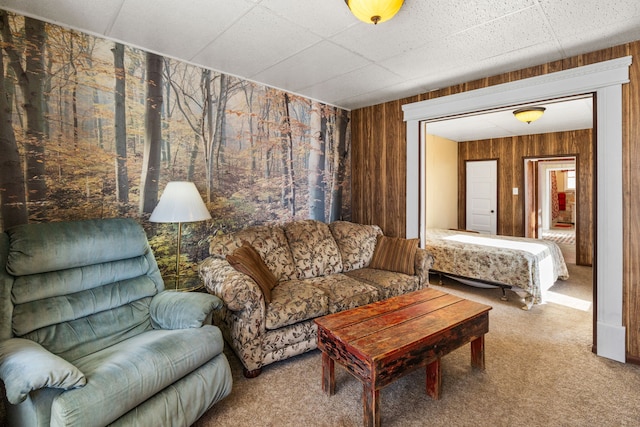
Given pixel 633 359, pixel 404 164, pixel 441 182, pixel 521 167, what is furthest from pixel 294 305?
pixel 521 167

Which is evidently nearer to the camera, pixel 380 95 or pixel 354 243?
pixel 354 243

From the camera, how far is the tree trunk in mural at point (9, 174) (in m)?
2.02

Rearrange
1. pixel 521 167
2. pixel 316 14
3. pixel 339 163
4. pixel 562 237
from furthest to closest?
pixel 562 237
pixel 521 167
pixel 339 163
pixel 316 14

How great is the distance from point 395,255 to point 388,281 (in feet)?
1.44

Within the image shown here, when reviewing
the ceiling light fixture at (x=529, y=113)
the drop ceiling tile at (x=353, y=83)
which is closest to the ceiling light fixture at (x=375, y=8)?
the drop ceiling tile at (x=353, y=83)

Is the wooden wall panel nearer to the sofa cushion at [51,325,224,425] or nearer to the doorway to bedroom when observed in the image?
the sofa cushion at [51,325,224,425]

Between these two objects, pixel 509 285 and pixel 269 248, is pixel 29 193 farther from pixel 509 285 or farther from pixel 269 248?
pixel 509 285

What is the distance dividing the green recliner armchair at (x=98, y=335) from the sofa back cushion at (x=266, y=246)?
639mm

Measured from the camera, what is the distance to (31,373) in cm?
122

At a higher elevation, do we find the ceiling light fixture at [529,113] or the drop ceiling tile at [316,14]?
the drop ceiling tile at [316,14]

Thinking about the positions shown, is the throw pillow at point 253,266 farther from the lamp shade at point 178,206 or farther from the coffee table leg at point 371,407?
the coffee table leg at point 371,407

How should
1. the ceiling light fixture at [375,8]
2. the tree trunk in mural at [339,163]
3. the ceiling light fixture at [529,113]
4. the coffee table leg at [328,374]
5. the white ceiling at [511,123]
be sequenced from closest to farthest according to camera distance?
the ceiling light fixture at [375,8] → the coffee table leg at [328,374] → the ceiling light fixture at [529,113] → the white ceiling at [511,123] → the tree trunk in mural at [339,163]

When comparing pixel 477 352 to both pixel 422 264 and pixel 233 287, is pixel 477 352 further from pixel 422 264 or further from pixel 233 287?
pixel 233 287

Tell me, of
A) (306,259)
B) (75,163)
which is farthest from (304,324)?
(75,163)
